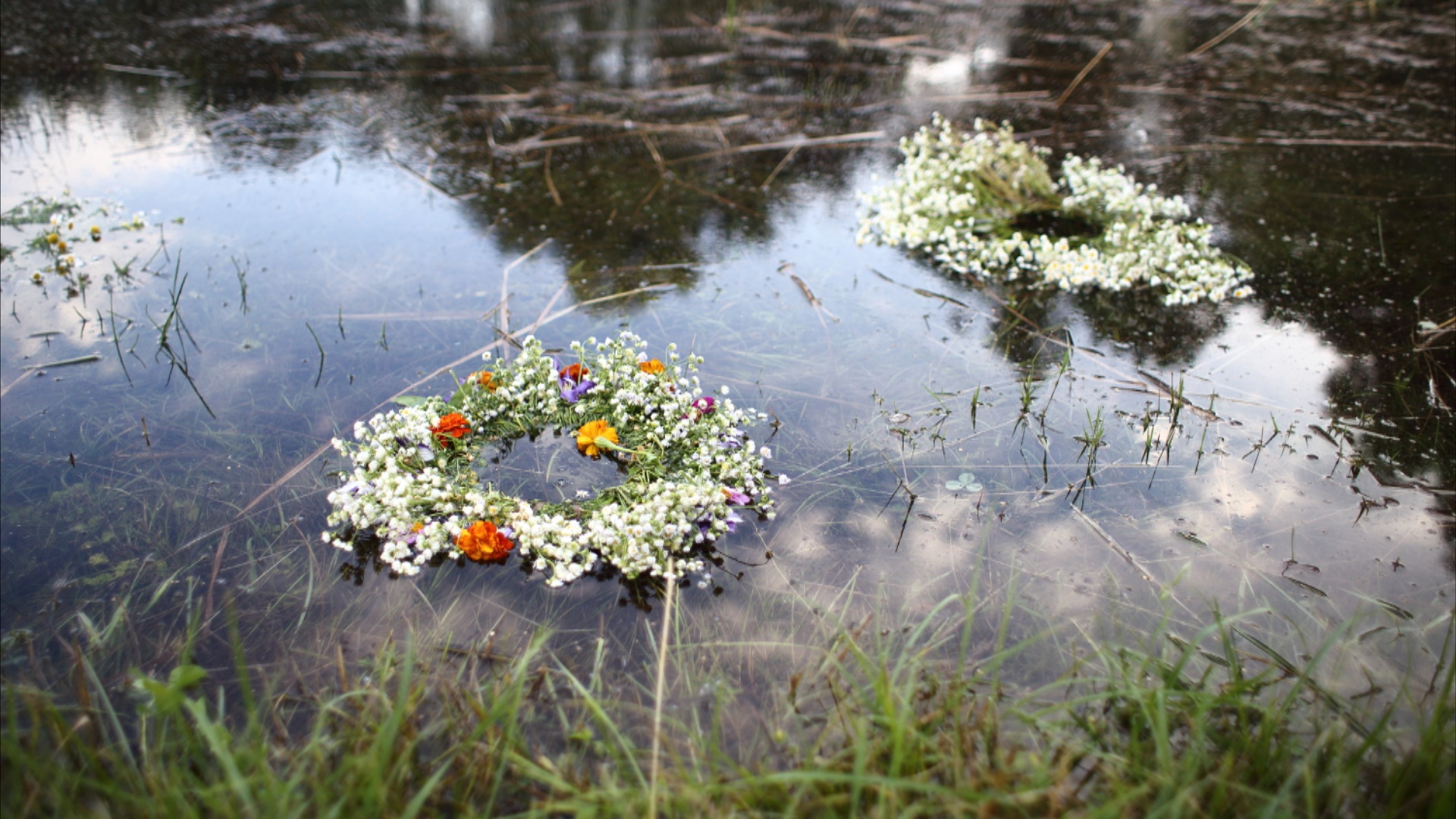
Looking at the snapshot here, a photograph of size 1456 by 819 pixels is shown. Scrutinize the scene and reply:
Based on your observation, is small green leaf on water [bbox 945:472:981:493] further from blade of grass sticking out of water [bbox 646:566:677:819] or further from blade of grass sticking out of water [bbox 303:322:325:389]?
blade of grass sticking out of water [bbox 303:322:325:389]

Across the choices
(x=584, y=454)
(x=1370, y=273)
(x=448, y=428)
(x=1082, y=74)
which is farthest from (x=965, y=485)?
(x=1082, y=74)

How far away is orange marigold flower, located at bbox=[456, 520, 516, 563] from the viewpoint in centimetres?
259

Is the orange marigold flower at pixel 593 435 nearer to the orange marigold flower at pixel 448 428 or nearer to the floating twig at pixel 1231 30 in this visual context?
Result: the orange marigold flower at pixel 448 428

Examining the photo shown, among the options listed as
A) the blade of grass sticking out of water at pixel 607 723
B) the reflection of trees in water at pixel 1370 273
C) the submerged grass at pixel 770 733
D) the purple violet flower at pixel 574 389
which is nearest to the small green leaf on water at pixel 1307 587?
the submerged grass at pixel 770 733

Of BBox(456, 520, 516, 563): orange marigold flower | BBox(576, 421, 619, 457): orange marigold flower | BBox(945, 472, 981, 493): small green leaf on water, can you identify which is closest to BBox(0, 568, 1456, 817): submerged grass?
BBox(456, 520, 516, 563): orange marigold flower

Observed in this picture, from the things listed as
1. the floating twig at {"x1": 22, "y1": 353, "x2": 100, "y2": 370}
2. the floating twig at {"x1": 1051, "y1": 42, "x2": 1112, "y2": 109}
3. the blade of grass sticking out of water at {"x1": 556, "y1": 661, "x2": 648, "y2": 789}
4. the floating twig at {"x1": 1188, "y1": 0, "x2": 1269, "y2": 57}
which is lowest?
the blade of grass sticking out of water at {"x1": 556, "y1": 661, "x2": 648, "y2": 789}

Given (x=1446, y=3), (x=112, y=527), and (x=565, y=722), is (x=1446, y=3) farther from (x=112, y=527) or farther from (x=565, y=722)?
(x=112, y=527)

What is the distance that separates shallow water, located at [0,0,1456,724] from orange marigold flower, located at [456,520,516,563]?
10cm

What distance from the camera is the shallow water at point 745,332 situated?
8.54 feet

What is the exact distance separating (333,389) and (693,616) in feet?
5.99

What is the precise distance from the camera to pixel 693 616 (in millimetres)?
2551

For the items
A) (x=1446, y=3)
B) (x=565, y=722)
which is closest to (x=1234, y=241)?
(x=565, y=722)

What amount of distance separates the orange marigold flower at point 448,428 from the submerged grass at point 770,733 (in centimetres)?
80

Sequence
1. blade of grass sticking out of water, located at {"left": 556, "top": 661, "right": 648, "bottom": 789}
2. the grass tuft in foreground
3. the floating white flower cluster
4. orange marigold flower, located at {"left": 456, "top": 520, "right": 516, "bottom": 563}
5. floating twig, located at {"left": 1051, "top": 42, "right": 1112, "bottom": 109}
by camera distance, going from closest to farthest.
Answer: the grass tuft in foreground, blade of grass sticking out of water, located at {"left": 556, "top": 661, "right": 648, "bottom": 789}, orange marigold flower, located at {"left": 456, "top": 520, "right": 516, "bottom": 563}, the floating white flower cluster, floating twig, located at {"left": 1051, "top": 42, "right": 1112, "bottom": 109}
